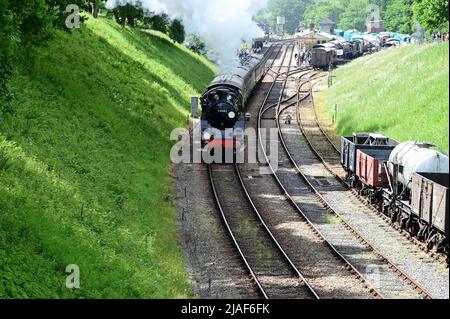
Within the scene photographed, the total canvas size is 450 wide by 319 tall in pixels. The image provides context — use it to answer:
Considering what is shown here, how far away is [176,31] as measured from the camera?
76562mm

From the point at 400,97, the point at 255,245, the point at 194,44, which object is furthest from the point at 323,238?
the point at 194,44

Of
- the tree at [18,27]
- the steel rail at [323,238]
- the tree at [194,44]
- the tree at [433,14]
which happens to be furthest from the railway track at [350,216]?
the tree at [194,44]

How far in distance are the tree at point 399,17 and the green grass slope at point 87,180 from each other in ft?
282

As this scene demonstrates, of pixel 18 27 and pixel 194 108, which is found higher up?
pixel 18 27

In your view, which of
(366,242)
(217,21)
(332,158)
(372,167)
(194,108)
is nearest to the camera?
(366,242)

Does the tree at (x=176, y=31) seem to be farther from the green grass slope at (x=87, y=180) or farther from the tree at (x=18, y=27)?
the tree at (x=18, y=27)

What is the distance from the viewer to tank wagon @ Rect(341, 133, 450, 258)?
22.5 metres

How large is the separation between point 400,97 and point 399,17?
98.8 m

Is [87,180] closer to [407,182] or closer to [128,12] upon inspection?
[407,182]

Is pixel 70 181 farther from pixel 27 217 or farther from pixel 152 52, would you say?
pixel 152 52

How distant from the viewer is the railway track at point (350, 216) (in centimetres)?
2095

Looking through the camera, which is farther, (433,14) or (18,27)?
(433,14)

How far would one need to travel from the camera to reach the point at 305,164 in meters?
38.9
